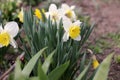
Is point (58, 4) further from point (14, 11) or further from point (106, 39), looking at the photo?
point (106, 39)

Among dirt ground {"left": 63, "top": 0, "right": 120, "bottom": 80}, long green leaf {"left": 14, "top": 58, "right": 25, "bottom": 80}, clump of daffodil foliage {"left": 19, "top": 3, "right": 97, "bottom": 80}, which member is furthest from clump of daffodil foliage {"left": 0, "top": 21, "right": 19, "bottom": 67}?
dirt ground {"left": 63, "top": 0, "right": 120, "bottom": 80}

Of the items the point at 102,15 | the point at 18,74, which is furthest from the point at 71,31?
the point at 102,15

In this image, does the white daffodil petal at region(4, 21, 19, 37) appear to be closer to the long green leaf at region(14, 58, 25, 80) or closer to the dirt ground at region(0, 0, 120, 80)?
the long green leaf at region(14, 58, 25, 80)

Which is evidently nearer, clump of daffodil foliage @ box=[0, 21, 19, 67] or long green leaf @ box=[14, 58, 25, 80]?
long green leaf @ box=[14, 58, 25, 80]

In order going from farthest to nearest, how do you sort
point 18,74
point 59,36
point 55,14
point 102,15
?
1. point 102,15
2. point 55,14
3. point 59,36
4. point 18,74

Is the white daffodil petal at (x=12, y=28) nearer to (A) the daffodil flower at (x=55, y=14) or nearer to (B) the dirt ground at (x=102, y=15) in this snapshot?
(A) the daffodil flower at (x=55, y=14)

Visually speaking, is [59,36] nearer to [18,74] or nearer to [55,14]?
[55,14]

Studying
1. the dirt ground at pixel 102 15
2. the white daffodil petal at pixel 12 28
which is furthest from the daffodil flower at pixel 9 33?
the dirt ground at pixel 102 15

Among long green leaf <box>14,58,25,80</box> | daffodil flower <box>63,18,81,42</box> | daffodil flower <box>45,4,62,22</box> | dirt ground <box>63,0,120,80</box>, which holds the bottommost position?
dirt ground <box>63,0,120,80</box>

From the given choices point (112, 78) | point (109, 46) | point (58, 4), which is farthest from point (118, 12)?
point (112, 78)
